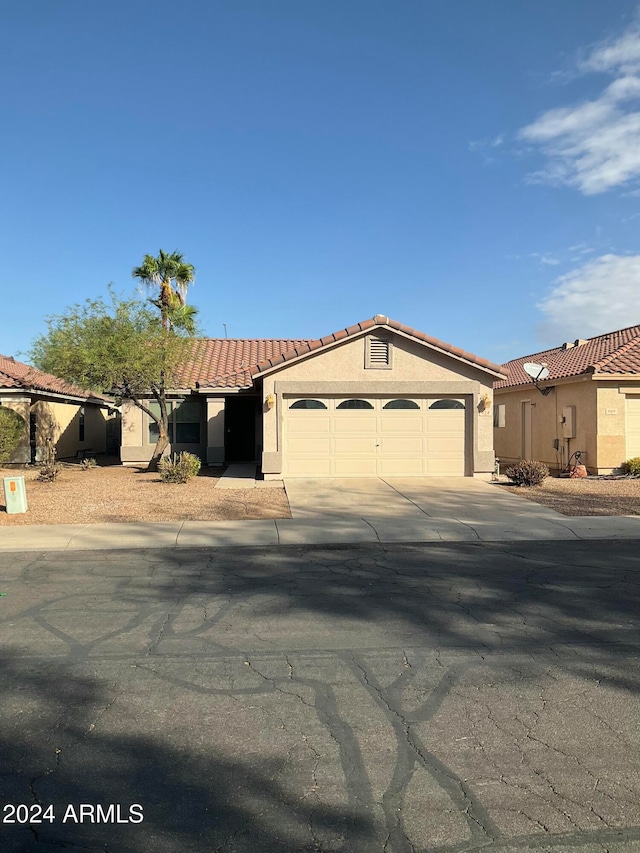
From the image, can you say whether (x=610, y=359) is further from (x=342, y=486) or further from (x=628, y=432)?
(x=342, y=486)

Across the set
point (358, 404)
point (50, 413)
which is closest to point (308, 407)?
point (358, 404)

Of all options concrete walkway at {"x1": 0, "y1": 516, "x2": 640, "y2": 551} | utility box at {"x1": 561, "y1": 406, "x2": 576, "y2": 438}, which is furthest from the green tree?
utility box at {"x1": 561, "y1": 406, "x2": 576, "y2": 438}

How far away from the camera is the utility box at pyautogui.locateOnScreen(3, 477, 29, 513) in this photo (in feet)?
40.9

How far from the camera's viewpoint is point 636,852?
2.88m

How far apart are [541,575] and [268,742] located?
5.25 metres

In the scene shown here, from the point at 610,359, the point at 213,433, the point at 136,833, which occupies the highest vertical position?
the point at 610,359

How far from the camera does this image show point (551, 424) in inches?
871

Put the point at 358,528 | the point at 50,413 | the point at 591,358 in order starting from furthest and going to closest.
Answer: the point at 50,413 < the point at 591,358 < the point at 358,528

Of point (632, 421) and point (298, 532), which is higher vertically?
point (632, 421)

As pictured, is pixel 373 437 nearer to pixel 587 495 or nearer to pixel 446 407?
pixel 446 407

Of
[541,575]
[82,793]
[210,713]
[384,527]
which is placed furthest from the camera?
[384,527]

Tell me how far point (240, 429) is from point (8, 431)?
8.12m

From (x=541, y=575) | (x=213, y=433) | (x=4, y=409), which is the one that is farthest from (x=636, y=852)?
(x=4, y=409)

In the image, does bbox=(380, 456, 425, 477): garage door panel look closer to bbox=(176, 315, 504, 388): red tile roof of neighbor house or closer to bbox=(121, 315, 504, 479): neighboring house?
bbox=(121, 315, 504, 479): neighboring house
